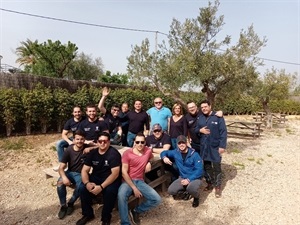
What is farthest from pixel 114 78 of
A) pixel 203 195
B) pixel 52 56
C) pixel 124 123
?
pixel 203 195

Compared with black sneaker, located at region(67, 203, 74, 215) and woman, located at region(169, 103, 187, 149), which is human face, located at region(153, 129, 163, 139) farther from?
black sneaker, located at region(67, 203, 74, 215)

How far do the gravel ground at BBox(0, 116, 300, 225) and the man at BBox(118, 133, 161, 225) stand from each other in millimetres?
289

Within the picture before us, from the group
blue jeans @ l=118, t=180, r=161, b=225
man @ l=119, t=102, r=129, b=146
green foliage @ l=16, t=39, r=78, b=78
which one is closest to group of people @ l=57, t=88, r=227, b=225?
blue jeans @ l=118, t=180, r=161, b=225

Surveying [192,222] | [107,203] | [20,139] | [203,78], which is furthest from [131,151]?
[20,139]

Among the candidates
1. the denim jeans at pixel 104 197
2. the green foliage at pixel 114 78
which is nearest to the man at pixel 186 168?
the denim jeans at pixel 104 197

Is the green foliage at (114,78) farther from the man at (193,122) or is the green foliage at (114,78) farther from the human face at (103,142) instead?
the human face at (103,142)

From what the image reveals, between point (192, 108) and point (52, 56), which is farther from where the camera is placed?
point (52, 56)

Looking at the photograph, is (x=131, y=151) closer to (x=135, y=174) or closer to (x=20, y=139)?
(x=135, y=174)

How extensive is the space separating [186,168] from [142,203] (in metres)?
1.11

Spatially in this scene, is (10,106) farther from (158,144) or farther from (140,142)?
(140,142)

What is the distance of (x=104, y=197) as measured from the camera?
3850 mm

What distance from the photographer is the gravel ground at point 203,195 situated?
4.23 metres

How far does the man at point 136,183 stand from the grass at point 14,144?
212 inches

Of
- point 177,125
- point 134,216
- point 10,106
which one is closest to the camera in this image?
point 134,216
